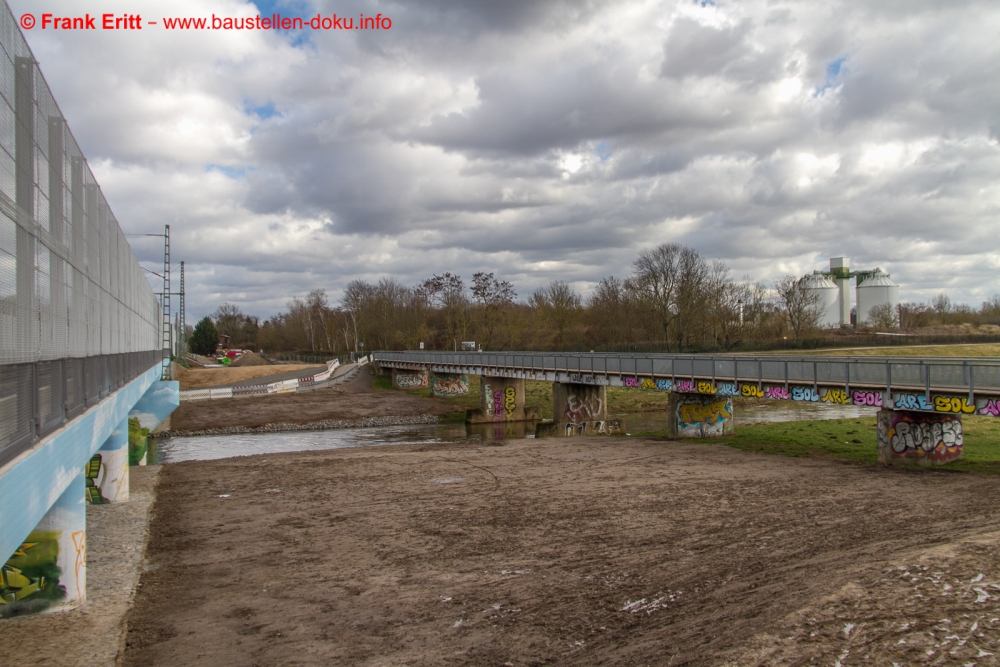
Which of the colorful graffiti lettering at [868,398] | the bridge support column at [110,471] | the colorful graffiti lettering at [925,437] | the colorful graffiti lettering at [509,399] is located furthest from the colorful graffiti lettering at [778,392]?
the colorful graffiti lettering at [509,399]

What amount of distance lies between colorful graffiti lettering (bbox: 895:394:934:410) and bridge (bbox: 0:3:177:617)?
22.0 meters

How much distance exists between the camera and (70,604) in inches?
459

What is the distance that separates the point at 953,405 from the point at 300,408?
44.8 m

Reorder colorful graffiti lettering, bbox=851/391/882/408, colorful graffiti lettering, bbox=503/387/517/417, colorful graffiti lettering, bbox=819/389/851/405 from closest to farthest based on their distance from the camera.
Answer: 1. colorful graffiti lettering, bbox=851/391/882/408
2. colorful graffiti lettering, bbox=819/389/851/405
3. colorful graffiti lettering, bbox=503/387/517/417

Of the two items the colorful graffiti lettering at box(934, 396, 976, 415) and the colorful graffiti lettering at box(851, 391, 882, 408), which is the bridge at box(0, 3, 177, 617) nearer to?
the colorful graffiti lettering at box(851, 391, 882, 408)

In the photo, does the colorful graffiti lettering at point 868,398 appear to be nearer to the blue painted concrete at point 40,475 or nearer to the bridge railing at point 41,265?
the bridge railing at point 41,265

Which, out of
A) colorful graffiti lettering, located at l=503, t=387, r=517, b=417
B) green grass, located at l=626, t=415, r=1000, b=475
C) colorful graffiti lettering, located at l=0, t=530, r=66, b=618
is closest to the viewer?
colorful graffiti lettering, located at l=0, t=530, r=66, b=618

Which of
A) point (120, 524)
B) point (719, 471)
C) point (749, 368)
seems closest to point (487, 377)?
point (749, 368)

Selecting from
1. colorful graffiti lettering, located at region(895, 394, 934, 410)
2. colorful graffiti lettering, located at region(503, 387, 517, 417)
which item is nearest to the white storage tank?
colorful graffiti lettering, located at region(503, 387, 517, 417)

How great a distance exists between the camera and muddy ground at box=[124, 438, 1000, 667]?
9.65 meters

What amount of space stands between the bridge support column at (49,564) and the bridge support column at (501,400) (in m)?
40.8

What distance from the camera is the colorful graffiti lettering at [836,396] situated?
25.0 meters

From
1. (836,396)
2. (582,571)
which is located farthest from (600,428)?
(582,571)

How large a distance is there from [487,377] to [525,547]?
3874 cm
